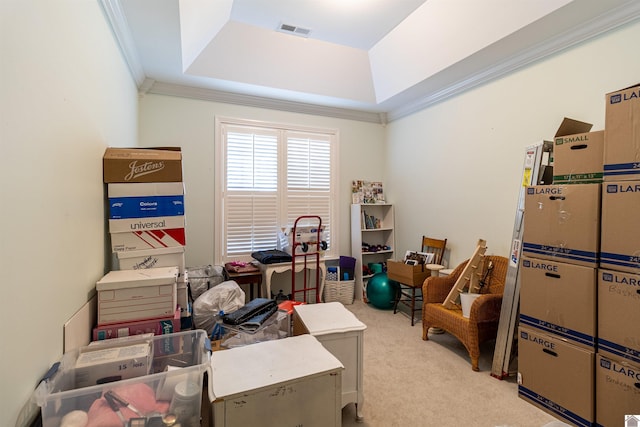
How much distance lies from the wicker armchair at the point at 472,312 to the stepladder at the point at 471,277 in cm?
7

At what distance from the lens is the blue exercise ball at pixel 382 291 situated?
382 centimetres

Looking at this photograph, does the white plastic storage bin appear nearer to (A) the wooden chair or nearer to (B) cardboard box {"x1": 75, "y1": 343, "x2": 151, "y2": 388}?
(B) cardboard box {"x1": 75, "y1": 343, "x2": 151, "y2": 388}

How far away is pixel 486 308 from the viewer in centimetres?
252

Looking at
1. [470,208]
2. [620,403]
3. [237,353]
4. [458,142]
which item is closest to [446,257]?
[470,208]

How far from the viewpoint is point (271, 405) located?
1.31 metres

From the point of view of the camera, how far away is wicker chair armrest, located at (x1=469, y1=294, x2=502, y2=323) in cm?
248

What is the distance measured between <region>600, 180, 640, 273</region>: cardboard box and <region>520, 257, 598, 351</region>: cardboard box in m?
0.14

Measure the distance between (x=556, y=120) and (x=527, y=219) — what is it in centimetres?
111

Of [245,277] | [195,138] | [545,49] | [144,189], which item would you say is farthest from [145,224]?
[545,49]

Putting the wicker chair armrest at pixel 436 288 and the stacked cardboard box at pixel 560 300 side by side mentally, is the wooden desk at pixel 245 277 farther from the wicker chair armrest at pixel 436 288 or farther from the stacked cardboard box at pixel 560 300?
the stacked cardboard box at pixel 560 300

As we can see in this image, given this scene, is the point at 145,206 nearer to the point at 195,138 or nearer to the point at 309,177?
the point at 195,138

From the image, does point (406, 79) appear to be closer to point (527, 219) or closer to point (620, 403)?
point (527, 219)

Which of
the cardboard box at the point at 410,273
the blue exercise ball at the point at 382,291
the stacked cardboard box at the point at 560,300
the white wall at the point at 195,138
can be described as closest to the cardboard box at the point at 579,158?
the stacked cardboard box at the point at 560,300

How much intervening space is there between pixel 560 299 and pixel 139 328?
258 cm
